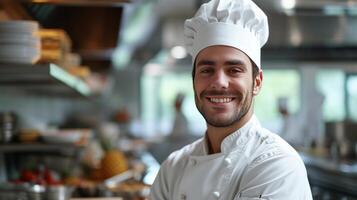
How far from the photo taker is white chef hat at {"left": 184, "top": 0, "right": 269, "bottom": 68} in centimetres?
183

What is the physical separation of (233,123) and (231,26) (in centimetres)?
28

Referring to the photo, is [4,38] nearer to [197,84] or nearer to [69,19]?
[197,84]

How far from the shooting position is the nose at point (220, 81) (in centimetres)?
176

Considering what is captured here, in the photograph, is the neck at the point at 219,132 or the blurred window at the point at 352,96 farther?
the blurred window at the point at 352,96

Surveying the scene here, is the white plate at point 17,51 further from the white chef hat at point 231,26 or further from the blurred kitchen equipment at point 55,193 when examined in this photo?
the white chef hat at point 231,26

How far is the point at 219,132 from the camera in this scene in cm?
188

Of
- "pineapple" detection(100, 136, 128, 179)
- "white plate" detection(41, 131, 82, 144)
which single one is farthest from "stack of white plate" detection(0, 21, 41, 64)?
"pineapple" detection(100, 136, 128, 179)

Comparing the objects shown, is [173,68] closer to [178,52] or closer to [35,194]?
[178,52]

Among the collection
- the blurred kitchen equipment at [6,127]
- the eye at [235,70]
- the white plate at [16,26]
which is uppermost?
the white plate at [16,26]

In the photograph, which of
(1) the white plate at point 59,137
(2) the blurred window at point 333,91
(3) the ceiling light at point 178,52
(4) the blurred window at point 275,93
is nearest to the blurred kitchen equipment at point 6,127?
(1) the white plate at point 59,137

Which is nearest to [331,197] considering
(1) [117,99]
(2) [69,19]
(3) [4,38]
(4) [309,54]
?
(2) [69,19]

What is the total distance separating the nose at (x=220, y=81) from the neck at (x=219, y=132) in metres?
0.13

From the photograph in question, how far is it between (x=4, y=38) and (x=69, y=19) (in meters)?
2.06

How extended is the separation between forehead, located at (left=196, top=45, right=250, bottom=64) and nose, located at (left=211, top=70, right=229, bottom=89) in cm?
4
